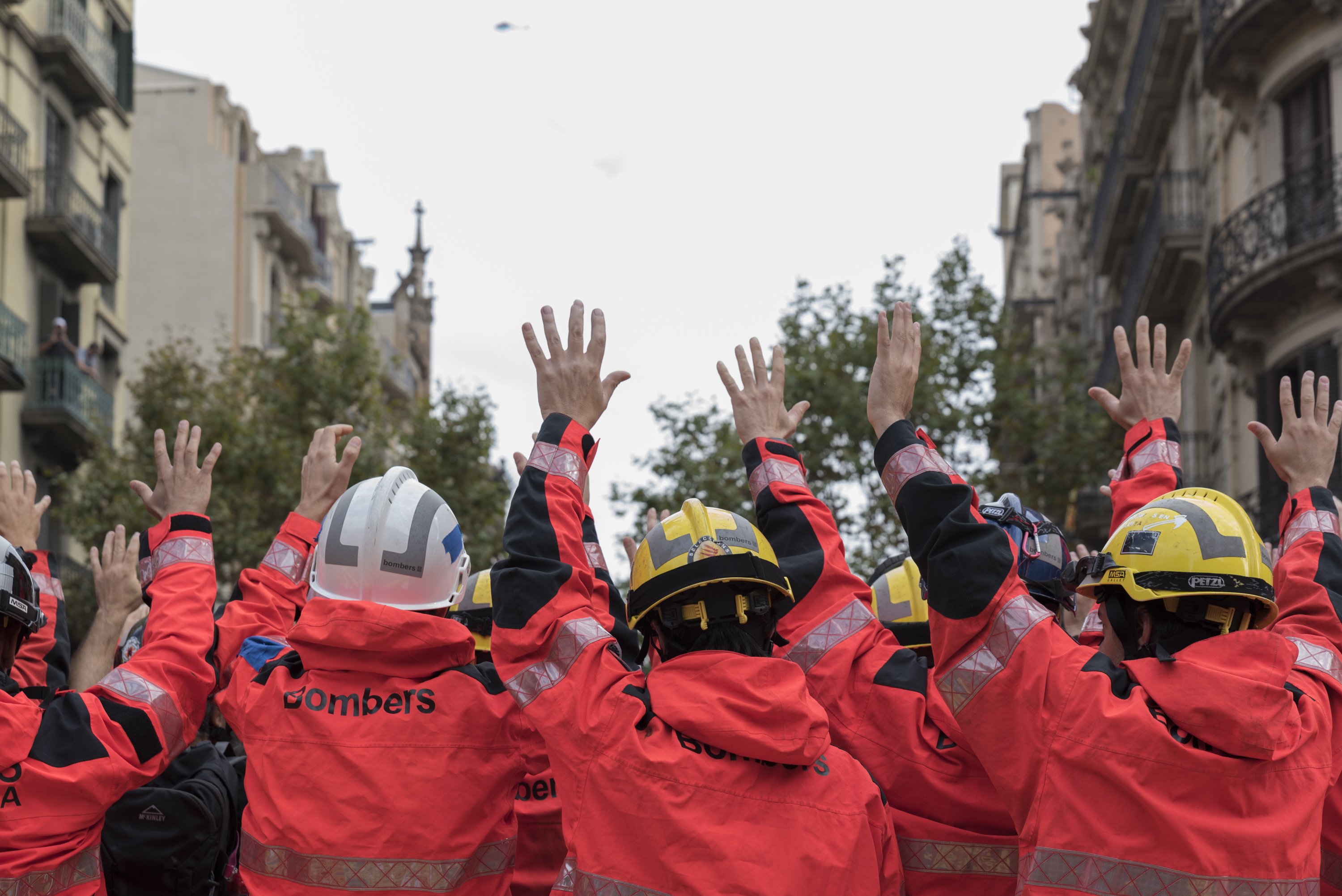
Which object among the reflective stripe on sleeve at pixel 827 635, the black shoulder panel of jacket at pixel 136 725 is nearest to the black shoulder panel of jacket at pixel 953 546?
the reflective stripe on sleeve at pixel 827 635

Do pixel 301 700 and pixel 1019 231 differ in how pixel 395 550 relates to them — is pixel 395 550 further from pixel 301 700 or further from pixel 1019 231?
pixel 1019 231

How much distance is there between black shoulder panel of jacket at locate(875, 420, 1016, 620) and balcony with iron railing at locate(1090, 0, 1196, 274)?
22155mm

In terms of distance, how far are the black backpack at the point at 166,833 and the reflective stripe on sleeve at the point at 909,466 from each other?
2.66 meters

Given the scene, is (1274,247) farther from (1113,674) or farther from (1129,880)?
(1129,880)

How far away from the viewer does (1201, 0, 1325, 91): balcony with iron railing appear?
766 inches

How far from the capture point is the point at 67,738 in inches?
164

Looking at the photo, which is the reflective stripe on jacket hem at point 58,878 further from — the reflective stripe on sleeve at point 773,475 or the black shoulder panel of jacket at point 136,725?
the reflective stripe on sleeve at point 773,475

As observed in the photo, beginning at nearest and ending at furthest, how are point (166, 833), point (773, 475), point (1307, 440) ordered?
point (773, 475), point (1307, 440), point (166, 833)

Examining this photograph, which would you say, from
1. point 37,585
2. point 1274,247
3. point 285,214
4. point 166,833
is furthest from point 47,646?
point 285,214

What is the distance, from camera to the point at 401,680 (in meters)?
4.21

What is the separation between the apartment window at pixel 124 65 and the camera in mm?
30094

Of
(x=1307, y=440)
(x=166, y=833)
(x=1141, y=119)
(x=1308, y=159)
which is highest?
(x=1141, y=119)

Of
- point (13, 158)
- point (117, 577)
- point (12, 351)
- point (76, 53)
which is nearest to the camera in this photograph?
point (117, 577)

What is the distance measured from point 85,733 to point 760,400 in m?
2.14
